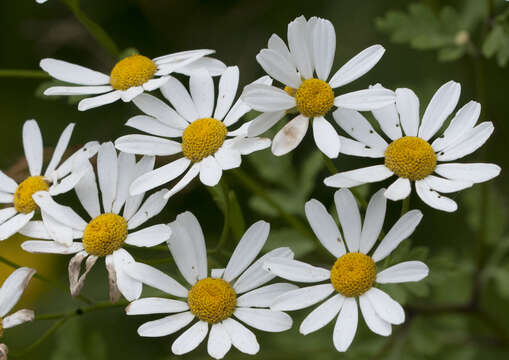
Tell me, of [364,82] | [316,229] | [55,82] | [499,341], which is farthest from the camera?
[364,82]

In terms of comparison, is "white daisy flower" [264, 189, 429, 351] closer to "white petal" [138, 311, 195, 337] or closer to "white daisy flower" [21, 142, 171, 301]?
"white petal" [138, 311, 195, 337]

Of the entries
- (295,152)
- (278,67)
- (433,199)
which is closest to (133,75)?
(278,67)

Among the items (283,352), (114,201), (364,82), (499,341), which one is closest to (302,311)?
(283,352)

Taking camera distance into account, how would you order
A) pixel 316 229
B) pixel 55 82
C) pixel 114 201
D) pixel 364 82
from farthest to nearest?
pixel 364 82 → pixel 55 82 → pixel 114 201 → pixel 316 229

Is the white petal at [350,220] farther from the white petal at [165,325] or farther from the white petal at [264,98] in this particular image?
the white petal at [165,325]

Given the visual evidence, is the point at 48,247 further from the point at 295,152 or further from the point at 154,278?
the point at 295,152

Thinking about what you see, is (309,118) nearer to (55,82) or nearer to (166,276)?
(166,276)
